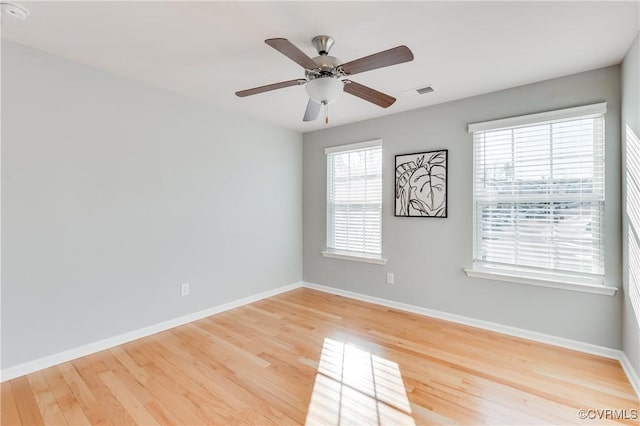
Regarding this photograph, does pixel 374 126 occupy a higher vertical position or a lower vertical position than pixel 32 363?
higher

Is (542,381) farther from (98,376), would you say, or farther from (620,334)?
(98,376)

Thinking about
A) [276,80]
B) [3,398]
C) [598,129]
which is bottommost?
[3,398]

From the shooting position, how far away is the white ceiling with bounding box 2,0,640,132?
1881 mm

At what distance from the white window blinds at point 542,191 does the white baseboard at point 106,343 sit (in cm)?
303

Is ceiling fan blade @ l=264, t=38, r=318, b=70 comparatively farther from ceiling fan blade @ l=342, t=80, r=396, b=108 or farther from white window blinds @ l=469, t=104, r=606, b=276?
white window blinds @ l=469, t=104, r=606, b=276

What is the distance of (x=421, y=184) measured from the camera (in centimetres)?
366

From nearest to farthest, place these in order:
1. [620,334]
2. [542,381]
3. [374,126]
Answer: [542,381] → [620,334] → [374,126]

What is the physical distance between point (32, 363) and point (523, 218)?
4400 mm

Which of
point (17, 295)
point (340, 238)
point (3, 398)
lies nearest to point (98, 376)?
A: point (3, 398)

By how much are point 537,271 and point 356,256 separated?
2076 millimetres

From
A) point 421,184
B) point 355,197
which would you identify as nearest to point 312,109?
point 421,184

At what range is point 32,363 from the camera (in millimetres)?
2352

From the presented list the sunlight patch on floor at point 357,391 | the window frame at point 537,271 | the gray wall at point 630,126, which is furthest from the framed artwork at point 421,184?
the sunlight patch on floor at point 357,391

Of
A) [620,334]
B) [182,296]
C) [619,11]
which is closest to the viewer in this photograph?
[619,11]
